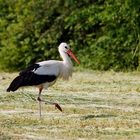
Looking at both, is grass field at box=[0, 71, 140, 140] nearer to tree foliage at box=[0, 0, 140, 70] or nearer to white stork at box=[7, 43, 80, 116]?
white stork at box=[7, 43, 80, 116]

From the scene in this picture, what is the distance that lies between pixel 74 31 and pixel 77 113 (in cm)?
1397

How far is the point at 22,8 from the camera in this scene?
26234 mm

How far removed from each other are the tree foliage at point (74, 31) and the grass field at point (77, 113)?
5.76 m

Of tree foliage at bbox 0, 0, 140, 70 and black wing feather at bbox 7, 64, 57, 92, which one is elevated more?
black wing feather at bbox 7, 64, 57, 92

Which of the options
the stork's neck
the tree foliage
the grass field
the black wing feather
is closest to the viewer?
the grass field

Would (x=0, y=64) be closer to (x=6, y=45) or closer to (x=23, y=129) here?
(x=6, y=45)

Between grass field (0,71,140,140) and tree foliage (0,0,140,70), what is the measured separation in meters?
5.76

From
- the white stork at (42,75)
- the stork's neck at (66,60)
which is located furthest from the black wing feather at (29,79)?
the stork's neck at (66,60)

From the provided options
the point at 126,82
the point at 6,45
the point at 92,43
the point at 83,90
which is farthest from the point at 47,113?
the point at 6,45

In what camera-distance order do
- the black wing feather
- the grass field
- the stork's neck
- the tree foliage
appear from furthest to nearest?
the tree foliage
the stork's neck
the black wing feather
the grass field

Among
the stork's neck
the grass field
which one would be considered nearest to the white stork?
the stork's neck

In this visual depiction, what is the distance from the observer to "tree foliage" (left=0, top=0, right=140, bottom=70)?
23556mm

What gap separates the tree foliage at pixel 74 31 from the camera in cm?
2356

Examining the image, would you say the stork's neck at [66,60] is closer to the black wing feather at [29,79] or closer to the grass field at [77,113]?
the black wing feather at [29,79]
